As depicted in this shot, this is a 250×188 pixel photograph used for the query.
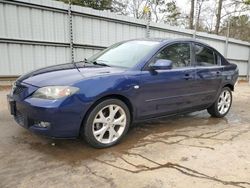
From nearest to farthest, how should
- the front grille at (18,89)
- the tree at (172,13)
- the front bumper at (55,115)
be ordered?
the front bumper at (55,115)
the front grille at (18,89)
the tree at (172,13)

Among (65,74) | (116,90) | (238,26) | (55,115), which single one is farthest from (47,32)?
(238,26)

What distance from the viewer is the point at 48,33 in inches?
328

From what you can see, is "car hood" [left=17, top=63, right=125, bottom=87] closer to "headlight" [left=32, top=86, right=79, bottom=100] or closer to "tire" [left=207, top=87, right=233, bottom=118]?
"headlight" [left=32, top=86, right=79, bottom=100]

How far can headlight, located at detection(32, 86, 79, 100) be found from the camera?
335cm

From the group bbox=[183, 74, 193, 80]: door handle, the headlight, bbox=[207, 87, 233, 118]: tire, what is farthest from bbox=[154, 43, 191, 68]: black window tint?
the headlight

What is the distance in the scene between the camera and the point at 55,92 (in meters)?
3.37

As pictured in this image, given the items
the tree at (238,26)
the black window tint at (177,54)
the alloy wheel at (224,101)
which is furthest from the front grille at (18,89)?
the tree at (238,26)

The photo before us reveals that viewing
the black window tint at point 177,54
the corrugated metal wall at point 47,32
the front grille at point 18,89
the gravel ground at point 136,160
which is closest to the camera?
the gravel ground at point 136,160

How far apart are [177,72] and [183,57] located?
0.45 meters

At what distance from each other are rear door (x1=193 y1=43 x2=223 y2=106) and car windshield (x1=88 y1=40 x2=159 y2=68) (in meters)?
1.06

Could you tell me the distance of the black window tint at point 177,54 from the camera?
14.9 feet

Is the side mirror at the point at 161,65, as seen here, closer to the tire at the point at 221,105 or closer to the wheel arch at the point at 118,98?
the wheel arch at the point at 118,98

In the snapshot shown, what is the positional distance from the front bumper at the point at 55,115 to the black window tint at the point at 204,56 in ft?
8.69

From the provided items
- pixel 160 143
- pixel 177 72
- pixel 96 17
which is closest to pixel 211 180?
pixel 160 143
